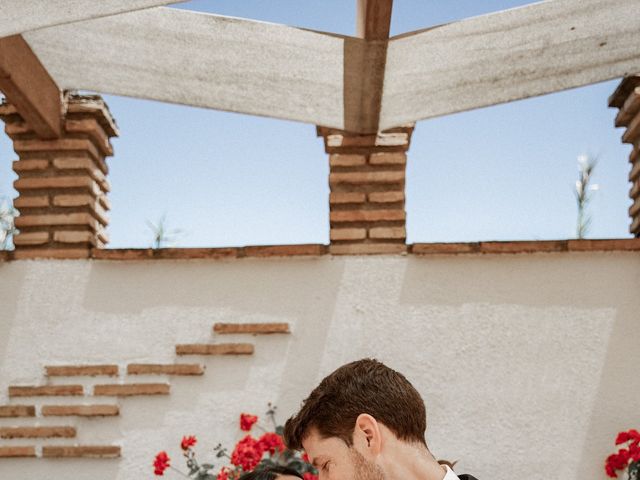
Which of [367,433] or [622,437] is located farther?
[622,437]

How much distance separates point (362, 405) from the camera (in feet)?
Answer: 5.88

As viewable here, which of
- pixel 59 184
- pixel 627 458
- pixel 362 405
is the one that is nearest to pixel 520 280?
pixel 627 458

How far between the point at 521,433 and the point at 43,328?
2819 millimetres

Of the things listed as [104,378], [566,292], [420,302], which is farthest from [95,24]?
[566,292]

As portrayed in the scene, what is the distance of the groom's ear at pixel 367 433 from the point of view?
5.78ft

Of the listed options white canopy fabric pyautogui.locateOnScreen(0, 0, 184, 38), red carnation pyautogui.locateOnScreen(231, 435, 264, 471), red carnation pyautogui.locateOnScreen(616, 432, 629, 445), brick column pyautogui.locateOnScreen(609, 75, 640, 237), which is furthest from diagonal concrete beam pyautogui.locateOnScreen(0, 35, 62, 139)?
red carnation pyautogui.locateOnScreen(616, 432, 629, 445)

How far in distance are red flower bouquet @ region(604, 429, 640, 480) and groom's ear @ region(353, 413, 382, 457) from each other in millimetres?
2962

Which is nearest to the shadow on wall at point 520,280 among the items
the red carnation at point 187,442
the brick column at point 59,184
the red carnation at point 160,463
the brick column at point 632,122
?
the brick column at point 632,122

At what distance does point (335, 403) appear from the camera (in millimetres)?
1811

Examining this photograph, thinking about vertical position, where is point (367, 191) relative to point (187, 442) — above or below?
above

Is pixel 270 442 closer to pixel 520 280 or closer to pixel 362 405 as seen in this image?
pixel 520 280

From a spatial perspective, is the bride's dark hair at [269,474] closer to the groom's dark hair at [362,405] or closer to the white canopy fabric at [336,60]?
the groom's dark hair at [362,405]

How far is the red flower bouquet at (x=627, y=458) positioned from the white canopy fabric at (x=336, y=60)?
189cm

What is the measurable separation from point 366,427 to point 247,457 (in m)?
2.56
